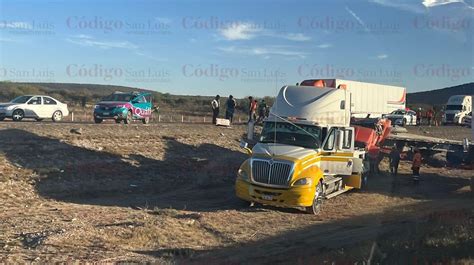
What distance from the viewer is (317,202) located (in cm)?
1471

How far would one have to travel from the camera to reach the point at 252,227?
1297 cm

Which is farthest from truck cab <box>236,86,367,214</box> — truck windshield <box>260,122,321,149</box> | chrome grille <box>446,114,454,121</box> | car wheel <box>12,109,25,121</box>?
chrome grille <box>446,114,454,121</box>

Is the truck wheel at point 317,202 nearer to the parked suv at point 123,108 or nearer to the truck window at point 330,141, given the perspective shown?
the truck window at point 330,141

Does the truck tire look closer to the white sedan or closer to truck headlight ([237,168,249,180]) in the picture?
the white sedan

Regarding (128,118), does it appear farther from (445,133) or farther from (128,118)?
(445,133)

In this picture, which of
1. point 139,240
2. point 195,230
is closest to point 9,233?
point 139,240

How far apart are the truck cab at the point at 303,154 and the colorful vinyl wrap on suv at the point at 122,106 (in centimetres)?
1375

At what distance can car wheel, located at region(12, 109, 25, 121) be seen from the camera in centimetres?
2920

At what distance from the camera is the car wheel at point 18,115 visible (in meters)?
29.2

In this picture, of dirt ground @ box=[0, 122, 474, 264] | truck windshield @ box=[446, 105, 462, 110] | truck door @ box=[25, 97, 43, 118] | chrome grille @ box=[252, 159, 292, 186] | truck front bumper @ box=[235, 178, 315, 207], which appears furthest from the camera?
truck windshield @ box=[446, 105, 462, 110]

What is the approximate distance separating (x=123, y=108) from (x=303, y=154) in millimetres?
15948

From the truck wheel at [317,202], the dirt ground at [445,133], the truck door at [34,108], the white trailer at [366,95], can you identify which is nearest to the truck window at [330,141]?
the truck wheel at [317,202]

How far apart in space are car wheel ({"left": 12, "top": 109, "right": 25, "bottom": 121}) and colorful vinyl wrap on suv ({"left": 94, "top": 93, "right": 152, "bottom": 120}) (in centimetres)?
409

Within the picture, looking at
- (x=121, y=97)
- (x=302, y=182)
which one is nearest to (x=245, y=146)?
(x=302, y=182)
